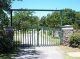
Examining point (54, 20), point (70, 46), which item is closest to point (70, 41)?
point (70, 46)

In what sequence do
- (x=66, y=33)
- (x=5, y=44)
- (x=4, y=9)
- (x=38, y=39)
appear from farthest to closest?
(x=38, y=39), (x=66, y=33), (x=4, y=9), (x=5, y=44)

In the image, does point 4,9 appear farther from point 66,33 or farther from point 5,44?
point 66,33

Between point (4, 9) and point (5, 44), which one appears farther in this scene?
point (4, 9)

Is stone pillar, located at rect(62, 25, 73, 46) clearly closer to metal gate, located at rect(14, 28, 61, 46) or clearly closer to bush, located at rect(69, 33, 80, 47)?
bush, located at rect(69, 33, 80, 47)

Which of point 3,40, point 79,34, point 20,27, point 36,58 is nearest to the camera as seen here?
point 36,58

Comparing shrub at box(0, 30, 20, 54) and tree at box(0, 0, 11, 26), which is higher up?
tree at box(0, 0, 11, 26)

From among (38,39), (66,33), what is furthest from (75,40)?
(38,39)

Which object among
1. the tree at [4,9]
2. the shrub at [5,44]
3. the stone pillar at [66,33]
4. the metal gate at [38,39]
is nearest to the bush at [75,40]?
the stone pillar at [66,33]

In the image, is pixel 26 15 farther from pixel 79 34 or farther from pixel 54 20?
pixel 79 34

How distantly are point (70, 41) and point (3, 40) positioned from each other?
17.6ft

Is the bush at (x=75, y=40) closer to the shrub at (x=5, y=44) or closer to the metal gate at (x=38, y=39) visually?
the metal gate at (x=38, y=39)

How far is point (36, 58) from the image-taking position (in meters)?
13.0

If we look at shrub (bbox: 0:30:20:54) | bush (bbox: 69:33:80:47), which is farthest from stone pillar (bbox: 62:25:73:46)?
shrub (bbox: 0:30:20:54)

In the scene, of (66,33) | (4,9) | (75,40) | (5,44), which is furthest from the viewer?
(66,33)
